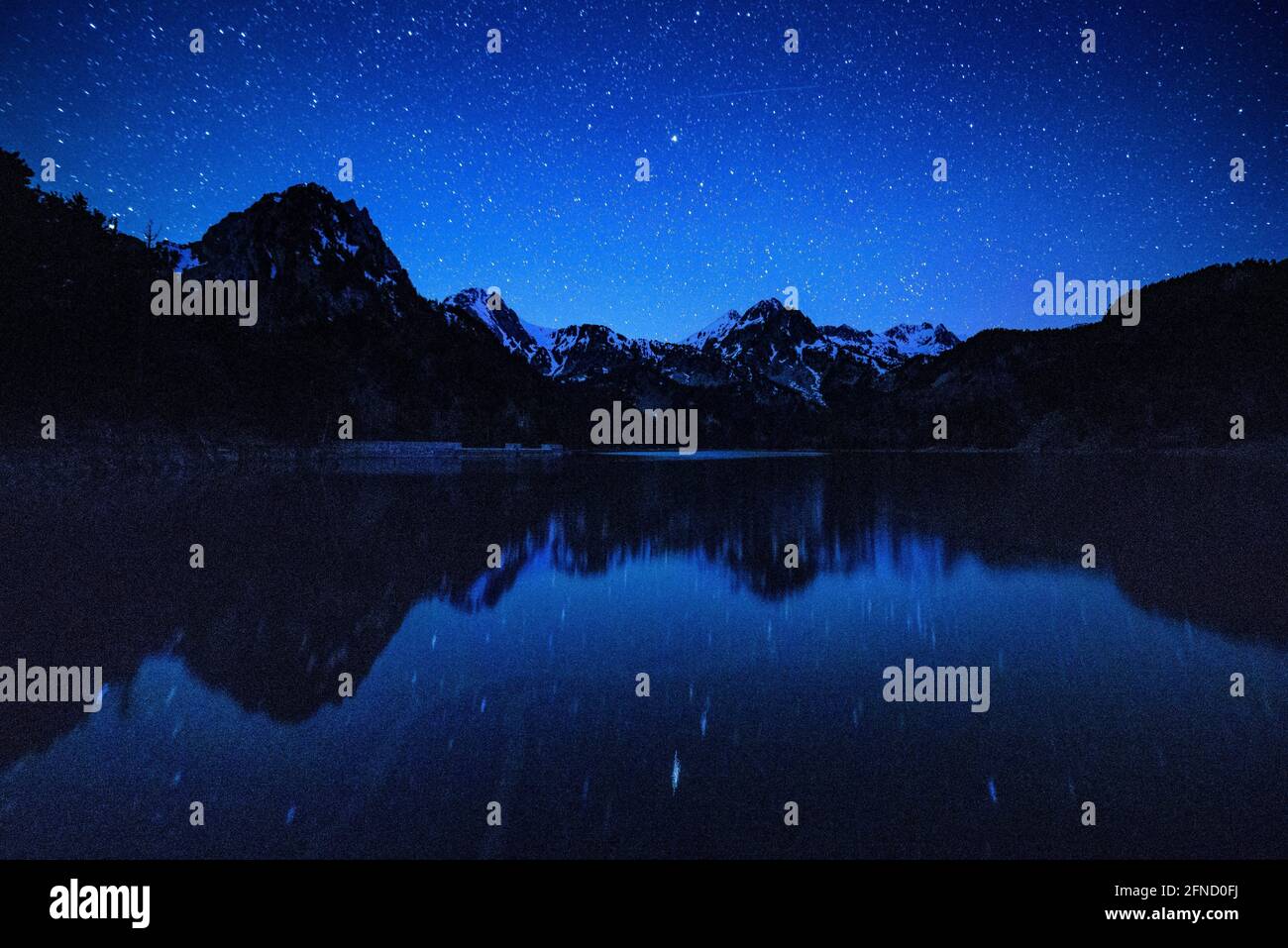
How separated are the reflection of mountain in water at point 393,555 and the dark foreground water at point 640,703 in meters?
0.12

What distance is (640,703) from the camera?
778 centimetres

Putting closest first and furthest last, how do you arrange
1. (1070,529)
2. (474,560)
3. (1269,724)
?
(1269,724) → (474,560) → (1070,529)

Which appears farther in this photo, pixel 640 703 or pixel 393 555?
pixel 393 555

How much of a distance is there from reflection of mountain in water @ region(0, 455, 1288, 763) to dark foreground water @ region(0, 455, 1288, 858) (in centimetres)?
12

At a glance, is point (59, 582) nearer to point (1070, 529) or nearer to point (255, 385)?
point (1070, 529)

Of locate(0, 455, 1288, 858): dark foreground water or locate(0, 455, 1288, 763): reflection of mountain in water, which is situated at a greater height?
locate(0, 455, 1288, 763): reflection of mountain in water

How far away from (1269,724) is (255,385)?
11169 cm

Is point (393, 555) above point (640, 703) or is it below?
above

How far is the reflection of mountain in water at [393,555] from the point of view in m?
9.45

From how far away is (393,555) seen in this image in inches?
671

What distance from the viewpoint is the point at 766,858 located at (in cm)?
468

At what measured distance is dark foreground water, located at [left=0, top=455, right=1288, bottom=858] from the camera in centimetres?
503

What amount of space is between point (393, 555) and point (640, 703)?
1153cm

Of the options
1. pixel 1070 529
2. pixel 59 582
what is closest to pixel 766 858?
pixel 59 582
